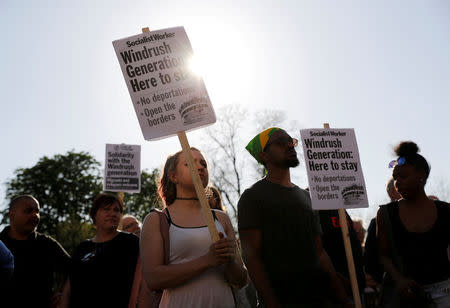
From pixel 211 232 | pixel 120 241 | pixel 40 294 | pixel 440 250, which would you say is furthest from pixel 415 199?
pixel 40 294

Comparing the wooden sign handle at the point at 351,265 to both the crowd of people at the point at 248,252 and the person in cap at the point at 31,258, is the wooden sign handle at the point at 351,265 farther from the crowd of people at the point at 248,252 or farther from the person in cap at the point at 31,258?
the person in cap at the point at 31,258

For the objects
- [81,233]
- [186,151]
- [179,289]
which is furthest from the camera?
[81,233]

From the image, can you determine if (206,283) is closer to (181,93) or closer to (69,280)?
(181,93)

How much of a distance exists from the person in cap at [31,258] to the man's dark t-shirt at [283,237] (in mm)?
2330

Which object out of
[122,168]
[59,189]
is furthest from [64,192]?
[122,168]

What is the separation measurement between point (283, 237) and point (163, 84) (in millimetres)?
1489

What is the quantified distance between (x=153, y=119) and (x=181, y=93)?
265mm

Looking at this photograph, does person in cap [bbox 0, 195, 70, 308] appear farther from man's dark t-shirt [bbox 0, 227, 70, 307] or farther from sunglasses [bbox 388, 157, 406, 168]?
sunglasses [bbox 388, 157, 406, 168]

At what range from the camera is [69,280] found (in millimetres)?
5254

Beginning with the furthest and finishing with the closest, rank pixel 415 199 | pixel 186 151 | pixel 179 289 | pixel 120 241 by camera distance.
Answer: pixel 120 241 → pixel 415 199 → pixel 186 151 → pixel 179 289

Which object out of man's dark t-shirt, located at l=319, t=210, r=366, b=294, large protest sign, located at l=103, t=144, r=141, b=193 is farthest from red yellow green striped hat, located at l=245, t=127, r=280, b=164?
large protest sign, located at l=103, t=144, r=141, b=193

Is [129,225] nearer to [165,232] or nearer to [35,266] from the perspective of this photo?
[35,266]

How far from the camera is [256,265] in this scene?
3.82m

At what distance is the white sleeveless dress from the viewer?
3.13 m
